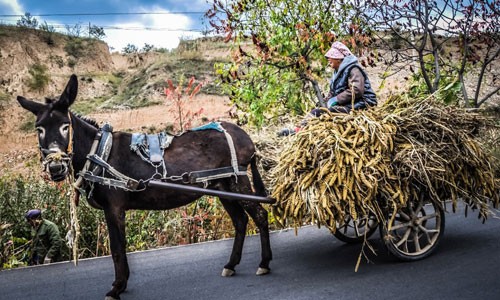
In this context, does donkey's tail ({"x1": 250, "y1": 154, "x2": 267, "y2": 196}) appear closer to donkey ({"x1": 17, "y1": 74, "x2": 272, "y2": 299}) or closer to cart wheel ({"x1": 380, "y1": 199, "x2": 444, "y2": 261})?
donkey ({"x1": 17, "y1": 74, "x2": 272, "y2": 299})

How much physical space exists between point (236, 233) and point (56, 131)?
7.86 ft

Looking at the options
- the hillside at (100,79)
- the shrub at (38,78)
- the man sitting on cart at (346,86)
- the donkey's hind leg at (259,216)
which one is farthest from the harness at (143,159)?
the shrub at (38,78)

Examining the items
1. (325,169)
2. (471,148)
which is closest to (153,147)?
(325,169)

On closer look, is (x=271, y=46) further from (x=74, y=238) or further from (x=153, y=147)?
(x=74, y=238)

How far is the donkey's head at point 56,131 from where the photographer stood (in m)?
4.60

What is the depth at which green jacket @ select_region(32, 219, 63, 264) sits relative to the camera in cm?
713

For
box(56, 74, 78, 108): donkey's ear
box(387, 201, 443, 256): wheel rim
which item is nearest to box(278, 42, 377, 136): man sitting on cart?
box(387, 201, 443, 256): wheel rim

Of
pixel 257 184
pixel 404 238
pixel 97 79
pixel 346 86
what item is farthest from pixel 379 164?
pixel 97 79

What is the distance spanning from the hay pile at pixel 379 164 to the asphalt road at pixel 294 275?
0.66 metres

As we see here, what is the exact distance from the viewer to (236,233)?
19.0ft

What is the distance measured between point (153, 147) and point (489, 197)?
4.15 metres

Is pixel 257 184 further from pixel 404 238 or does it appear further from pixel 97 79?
pixel 97 79

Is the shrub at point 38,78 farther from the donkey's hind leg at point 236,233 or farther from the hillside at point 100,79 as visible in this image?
the donkey's hind leg at point 236,233

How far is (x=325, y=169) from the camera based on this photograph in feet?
16.4
